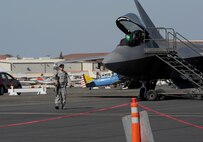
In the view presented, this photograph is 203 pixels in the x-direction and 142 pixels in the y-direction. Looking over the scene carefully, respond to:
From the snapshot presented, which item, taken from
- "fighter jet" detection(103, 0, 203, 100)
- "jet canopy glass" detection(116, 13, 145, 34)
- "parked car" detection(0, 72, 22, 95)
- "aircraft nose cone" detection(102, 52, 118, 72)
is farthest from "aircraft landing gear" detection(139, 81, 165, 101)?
"parked car" detection(0, 72, 22, 95)

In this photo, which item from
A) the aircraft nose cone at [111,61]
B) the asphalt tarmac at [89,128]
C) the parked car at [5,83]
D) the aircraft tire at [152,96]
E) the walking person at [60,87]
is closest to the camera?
the asphalt tarmac at [89,128]

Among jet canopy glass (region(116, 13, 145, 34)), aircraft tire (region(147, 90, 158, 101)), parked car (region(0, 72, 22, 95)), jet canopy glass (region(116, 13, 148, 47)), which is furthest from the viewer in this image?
parked car (region(0, 72, 22, 95))

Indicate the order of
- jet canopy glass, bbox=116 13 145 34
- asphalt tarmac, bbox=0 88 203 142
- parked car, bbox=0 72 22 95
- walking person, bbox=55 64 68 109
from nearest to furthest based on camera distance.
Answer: asphalt tarmac, bbox=0 88 203 142, walking person, bbox=55 64 68 109, jet canopy glass, bbox=116 13 145 34, parked car, bbox=0 72 22 95

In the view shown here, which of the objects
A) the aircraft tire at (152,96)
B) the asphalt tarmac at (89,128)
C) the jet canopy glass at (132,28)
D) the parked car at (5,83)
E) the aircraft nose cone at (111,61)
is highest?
the jet canopy glass at (132,28)

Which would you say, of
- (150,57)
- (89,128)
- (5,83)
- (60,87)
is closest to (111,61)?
(150,57)

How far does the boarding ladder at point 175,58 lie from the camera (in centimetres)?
2642

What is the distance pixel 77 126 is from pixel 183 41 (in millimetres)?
15463

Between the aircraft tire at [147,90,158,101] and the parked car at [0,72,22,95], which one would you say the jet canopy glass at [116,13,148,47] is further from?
the parked car at [0,72,22,95]

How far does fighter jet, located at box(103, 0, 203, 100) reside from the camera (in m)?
26.3

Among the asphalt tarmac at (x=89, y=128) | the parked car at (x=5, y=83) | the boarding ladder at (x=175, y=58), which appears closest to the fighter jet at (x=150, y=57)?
the boarding ladder at (x=175, y=58)

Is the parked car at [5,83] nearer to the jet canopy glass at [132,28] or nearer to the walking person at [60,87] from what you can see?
the jet canopy glass at [132,28]

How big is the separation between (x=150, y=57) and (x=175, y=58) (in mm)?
1330

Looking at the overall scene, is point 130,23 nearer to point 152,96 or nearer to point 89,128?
point 152,96

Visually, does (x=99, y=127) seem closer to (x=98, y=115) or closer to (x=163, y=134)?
(x=163, y=134)
